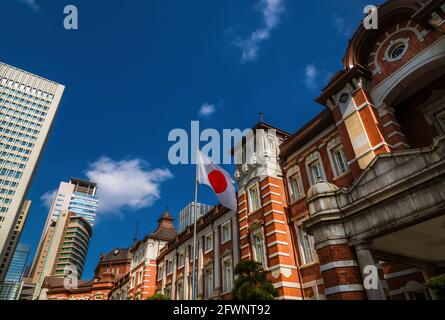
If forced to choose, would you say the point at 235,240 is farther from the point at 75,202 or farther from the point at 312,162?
the point at 75,202

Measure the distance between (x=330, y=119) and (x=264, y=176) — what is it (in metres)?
5.64

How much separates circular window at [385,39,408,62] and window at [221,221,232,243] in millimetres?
16189

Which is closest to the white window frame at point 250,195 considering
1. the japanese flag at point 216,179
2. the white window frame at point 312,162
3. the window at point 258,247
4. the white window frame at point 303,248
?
the window at point 258,247

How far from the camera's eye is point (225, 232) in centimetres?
2417

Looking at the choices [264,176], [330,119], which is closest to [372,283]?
[330,119]

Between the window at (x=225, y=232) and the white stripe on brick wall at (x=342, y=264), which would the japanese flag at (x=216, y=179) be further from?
the white stripe on brick wall at (x=342, y=264)

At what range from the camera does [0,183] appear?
78.9m

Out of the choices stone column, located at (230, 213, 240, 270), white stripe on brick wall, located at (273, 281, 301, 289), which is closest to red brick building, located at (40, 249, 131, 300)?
stone column, located at (230, 213, 240, 270)

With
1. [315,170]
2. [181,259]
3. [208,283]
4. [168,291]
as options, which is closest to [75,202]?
→ [168,291]

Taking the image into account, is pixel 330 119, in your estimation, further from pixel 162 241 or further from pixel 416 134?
pixel 162 241

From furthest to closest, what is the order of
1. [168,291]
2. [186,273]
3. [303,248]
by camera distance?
[168,291] → [186,273] → [303,248]

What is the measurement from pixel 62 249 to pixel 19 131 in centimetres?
7076

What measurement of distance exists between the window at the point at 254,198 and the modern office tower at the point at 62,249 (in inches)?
5119

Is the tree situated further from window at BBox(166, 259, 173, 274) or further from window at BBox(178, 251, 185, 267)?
window at BBox(166, 259, 173, 274)
